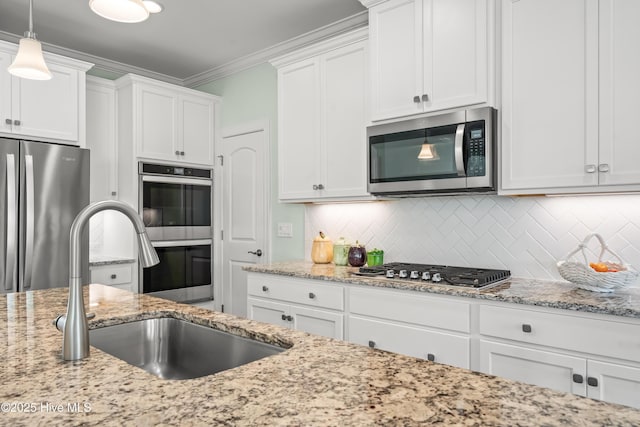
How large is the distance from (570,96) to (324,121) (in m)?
1.56

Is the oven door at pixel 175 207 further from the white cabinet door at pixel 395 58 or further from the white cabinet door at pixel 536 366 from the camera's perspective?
the white cabinet door at pixel 536 366

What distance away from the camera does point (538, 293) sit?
206 centimetres

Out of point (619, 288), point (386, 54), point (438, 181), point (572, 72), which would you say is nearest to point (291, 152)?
point (386, 54)

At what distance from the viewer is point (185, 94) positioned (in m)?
4.18

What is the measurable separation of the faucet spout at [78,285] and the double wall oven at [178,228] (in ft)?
9.67

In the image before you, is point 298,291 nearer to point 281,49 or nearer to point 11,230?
point 11,230

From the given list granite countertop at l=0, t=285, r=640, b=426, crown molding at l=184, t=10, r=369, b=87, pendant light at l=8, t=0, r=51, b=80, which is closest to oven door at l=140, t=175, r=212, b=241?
crown molding at l=184, t=10, r=369, b=87

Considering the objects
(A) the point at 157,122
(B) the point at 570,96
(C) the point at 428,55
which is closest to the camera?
(B) the point at 570,96

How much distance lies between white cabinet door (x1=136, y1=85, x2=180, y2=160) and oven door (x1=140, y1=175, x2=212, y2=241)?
243 mm

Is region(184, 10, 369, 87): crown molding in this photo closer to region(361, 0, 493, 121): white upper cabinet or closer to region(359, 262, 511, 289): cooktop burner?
region(361, 0, 493, 121): white upper cabinet

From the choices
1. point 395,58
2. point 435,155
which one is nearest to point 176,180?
point 395,58

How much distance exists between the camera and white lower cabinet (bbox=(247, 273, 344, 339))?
2.66 metres

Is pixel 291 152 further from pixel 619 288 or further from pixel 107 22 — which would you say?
pixel 619 288

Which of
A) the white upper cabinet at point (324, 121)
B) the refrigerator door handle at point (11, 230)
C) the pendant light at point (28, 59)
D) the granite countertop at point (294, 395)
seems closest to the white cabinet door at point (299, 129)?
the white upper cabinet at point (324, 121)
